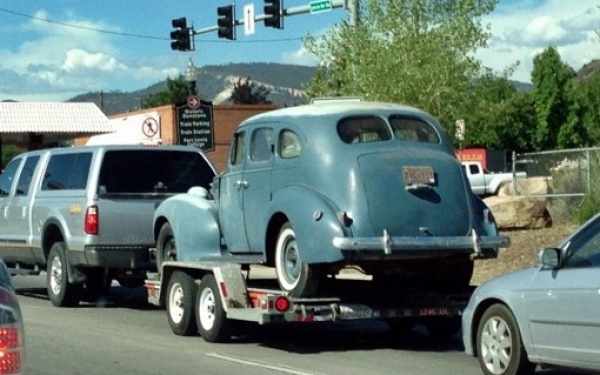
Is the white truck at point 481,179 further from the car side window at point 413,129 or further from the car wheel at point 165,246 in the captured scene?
the car side window at point 413,129

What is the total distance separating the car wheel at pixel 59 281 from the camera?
53.9 feet

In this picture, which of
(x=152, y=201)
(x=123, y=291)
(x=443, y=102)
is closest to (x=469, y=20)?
(x=443, y=102)

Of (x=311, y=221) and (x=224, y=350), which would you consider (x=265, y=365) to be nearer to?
(x=224, y=350)

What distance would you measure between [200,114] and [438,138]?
65.0 feet

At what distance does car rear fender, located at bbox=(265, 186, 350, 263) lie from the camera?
455 inches

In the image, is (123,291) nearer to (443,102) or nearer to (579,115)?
(443,102)

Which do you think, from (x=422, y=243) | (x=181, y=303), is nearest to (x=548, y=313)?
(x=422, y=243)

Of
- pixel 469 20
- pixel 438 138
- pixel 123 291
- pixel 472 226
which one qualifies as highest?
pixel 469 20

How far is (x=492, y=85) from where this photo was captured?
3225 centimetres

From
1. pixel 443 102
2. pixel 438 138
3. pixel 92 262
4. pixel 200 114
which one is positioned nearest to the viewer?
pixel 438 138

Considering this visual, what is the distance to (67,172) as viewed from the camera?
16.8 metres

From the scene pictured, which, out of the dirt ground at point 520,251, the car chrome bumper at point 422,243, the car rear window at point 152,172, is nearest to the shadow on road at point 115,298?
the car rear window at point 152,172

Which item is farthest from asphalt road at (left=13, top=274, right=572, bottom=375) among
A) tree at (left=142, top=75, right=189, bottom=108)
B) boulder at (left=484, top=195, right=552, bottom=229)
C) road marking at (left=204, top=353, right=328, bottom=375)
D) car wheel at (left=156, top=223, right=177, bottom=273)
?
tree at (left=142, top=75, right=189, bottom=108)

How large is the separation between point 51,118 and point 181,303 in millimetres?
28064
